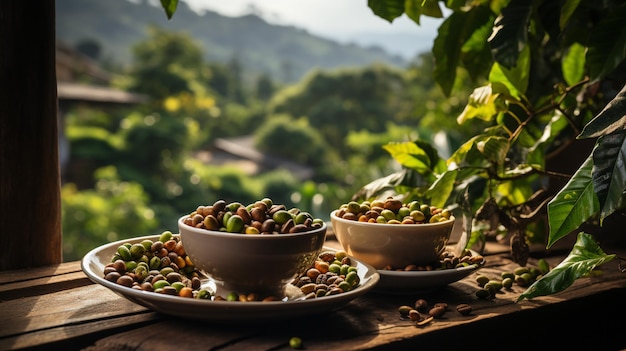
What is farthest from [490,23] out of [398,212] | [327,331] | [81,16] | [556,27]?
[81,16]

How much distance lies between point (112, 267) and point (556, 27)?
98 centimetres

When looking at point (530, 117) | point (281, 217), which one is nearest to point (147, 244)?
point (281, 217)

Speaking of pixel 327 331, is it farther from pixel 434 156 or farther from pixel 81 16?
pixel 81 16

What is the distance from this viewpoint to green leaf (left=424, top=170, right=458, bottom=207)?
111 centimetres

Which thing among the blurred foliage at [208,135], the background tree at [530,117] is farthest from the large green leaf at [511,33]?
the blurred foliage at [208,135]

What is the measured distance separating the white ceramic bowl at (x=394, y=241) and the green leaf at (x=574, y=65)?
1.93 feet

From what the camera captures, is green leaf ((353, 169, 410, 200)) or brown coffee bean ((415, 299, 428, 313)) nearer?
brown coffee bean ((415, 299, 428, 313))

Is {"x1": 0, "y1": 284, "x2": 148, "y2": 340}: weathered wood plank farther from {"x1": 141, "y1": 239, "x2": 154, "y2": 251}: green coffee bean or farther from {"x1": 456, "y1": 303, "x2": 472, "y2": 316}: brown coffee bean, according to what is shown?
{"x1": 456, "y1": 303, "x2": 472, "y2": 316}: brown coffee bean

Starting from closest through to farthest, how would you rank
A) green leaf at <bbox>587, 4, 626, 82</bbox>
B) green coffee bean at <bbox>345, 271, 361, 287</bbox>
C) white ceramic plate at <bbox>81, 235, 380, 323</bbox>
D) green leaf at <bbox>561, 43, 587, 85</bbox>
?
1. white ceramic plate at <bbox>81, 235, 380, 323</bbox>
2. green coffee bean at <bbox>345, 271, 361, 287</bbox>
3. green leaf at <bbox>587, 4, 626, 82</bbox>
4. green leaf at <bbox>561, 43, 587, 85</bbox>

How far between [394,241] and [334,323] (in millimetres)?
183

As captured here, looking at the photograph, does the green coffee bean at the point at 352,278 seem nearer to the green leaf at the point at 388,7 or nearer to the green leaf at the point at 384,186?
the green leaf at the point at 384,186

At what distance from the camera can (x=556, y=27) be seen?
4.17ft

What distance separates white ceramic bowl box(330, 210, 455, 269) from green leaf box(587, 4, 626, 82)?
0.33m

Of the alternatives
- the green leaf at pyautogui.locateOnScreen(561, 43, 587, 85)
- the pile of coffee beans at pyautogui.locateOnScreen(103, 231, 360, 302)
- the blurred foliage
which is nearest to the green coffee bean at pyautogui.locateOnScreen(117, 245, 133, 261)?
the pile of coffee beans at pyautogui.locateOnScreen(103, 231, 360, 302)
